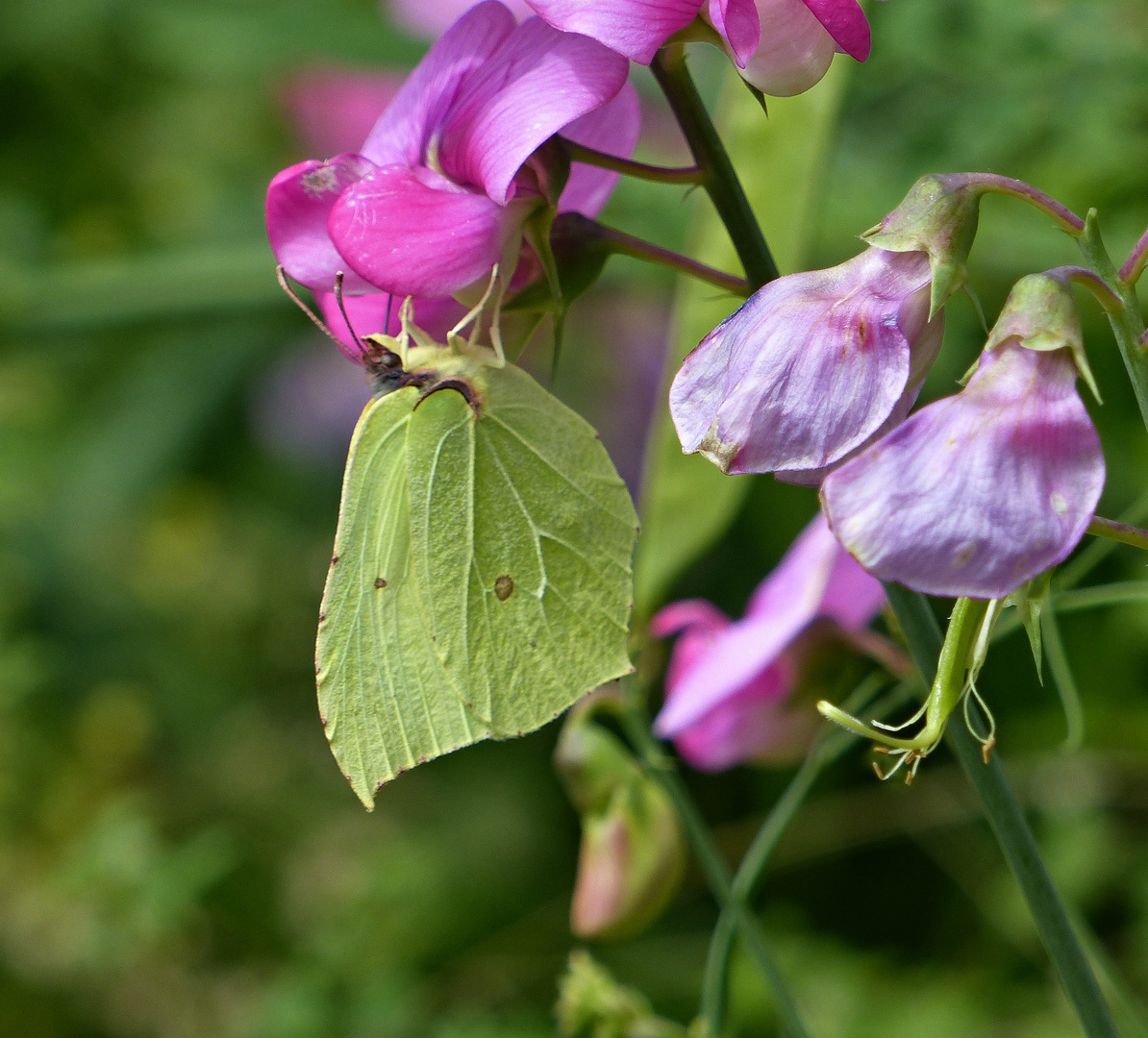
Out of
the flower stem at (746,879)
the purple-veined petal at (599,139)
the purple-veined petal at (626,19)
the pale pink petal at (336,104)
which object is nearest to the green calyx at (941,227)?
the purple-veined petal at (626,19)

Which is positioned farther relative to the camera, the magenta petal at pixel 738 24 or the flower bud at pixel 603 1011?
the flower bud at pixel 603 1011

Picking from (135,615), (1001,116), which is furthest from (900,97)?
(135,615)

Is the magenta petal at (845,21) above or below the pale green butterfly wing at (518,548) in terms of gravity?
above

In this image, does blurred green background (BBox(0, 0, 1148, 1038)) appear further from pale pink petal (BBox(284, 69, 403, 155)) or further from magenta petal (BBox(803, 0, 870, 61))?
magenta petal (BBox(803, 0, 870, 61))

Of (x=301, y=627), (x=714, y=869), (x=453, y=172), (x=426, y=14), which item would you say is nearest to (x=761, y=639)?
(x=714, y=869)

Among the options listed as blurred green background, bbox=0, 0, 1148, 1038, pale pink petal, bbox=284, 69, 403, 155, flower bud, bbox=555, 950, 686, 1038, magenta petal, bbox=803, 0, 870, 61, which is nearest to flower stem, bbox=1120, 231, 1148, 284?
magenta petal, bbox=803, 0, 870, 61

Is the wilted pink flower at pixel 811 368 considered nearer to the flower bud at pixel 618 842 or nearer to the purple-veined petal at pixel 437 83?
the purple-veined petal at pixel 437 83

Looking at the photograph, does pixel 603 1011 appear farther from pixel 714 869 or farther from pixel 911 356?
pixel 911 356
